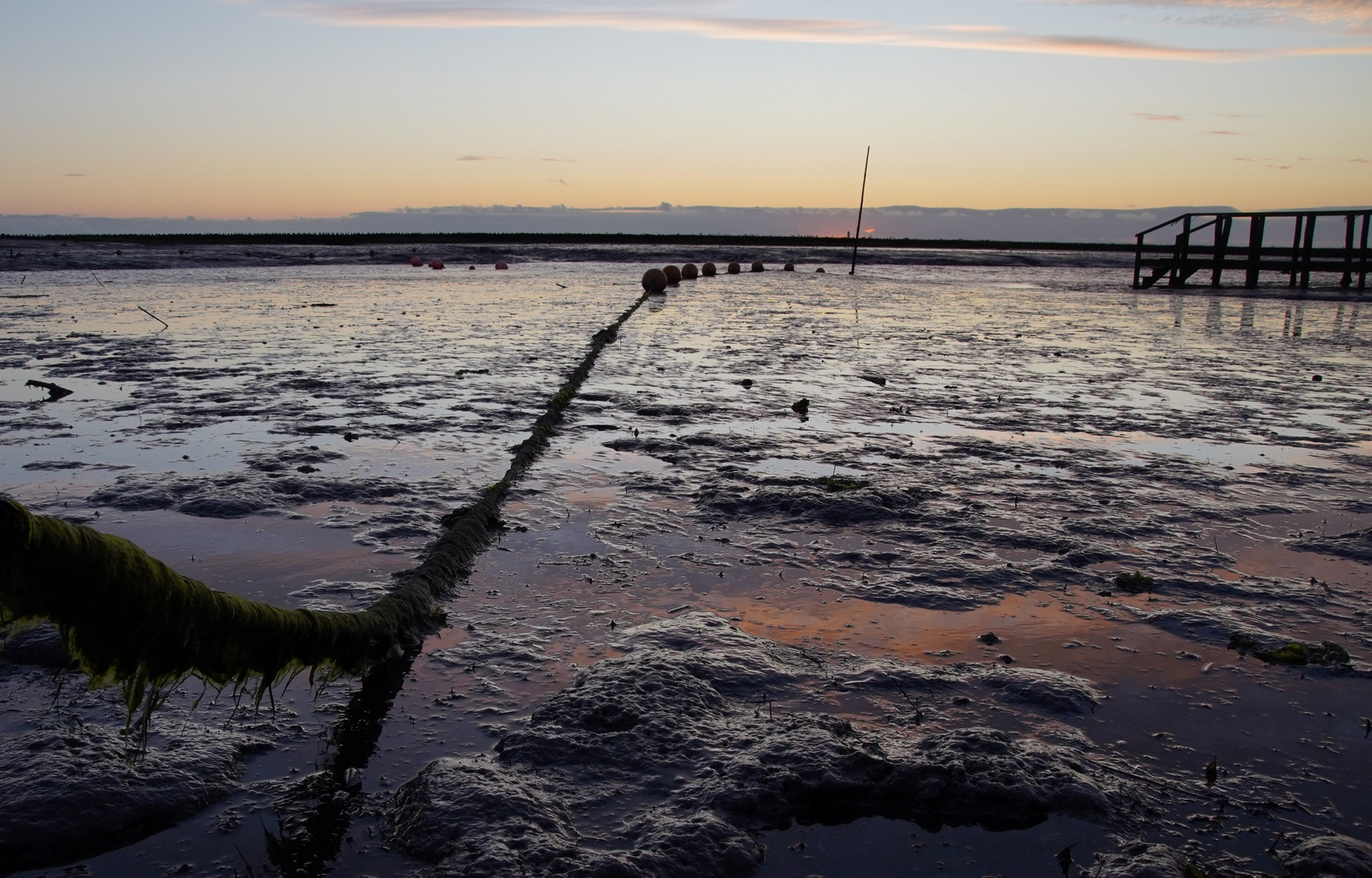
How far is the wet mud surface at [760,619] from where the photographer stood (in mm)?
2611

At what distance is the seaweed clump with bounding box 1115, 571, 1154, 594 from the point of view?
4.34m

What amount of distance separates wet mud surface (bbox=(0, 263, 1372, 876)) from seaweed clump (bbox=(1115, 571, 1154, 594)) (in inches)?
1.1

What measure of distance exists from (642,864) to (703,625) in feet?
4.98

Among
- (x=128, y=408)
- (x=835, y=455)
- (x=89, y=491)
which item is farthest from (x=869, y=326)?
(x=89, y=491)

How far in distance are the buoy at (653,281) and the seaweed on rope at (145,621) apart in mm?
22433

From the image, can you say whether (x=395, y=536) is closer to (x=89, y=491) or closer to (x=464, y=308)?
(x=89, y=491)

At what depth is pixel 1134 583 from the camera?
4379 mm

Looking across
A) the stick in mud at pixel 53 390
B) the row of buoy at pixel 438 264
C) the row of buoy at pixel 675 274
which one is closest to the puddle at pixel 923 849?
the stick in mud at pixel 53 390

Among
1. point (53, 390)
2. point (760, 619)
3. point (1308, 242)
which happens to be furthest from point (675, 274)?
point (760, 619)

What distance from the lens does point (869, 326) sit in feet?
57.0

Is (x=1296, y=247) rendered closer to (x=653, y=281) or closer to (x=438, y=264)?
(x=653, y=281)

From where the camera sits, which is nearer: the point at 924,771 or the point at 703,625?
the point at 924,771

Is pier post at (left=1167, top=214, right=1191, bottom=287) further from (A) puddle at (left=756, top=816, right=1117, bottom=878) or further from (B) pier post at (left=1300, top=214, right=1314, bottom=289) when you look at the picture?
(A) puddle at (left=756, top=816, right=1117, bottom=878)

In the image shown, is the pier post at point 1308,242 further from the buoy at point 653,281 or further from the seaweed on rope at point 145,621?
the seaweed on rope at point 145,621
